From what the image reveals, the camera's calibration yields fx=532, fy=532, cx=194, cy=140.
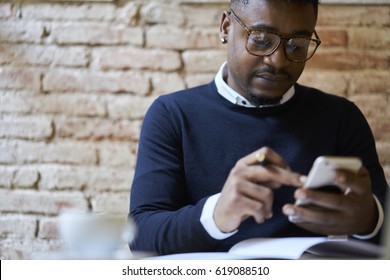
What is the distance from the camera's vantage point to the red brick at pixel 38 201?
979 mm

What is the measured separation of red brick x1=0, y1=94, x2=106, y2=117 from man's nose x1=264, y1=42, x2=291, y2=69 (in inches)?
13.9

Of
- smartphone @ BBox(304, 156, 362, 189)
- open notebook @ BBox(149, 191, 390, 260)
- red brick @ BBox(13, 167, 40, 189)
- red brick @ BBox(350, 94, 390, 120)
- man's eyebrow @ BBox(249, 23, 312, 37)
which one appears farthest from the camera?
red brick @ BBox(350, 94, 390, 120)

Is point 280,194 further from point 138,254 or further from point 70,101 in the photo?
point 70,101

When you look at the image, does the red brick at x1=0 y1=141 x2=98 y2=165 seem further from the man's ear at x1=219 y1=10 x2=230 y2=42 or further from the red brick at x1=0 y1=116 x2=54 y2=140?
the man's ear at x1=219 y1=10 x2=230 y2=42

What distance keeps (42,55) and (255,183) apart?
533 millimetres

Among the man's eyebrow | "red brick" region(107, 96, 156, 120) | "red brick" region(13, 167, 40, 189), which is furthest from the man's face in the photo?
"red brick" region(13, 167, 40, 189)

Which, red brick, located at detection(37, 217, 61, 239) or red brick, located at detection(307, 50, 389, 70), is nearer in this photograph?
red brick, located at detection(37, 217, 61, 239)

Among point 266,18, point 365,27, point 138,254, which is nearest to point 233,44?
point 266,18

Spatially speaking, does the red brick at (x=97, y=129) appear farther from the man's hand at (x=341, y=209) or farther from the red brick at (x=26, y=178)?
the man's hand at (x=341, y=209)

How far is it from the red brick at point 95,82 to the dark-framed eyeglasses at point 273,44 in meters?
0.27

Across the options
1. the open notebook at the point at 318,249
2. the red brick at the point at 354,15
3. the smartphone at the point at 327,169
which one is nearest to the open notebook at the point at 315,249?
the open notebook at the point at 318,249

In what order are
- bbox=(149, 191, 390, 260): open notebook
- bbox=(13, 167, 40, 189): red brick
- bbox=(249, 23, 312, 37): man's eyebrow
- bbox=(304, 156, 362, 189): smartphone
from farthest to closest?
bbox=(13, 167, 40, 189): red brick → bbox=(249, 23, 312, 37): man's eyebrow → bbox=(149, 191, 390, 260): open notebook → bbox=(304, 156, 362, 189): smartphone

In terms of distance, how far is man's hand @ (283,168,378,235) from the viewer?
0.72 metres

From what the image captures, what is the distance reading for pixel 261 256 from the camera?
776 mm
